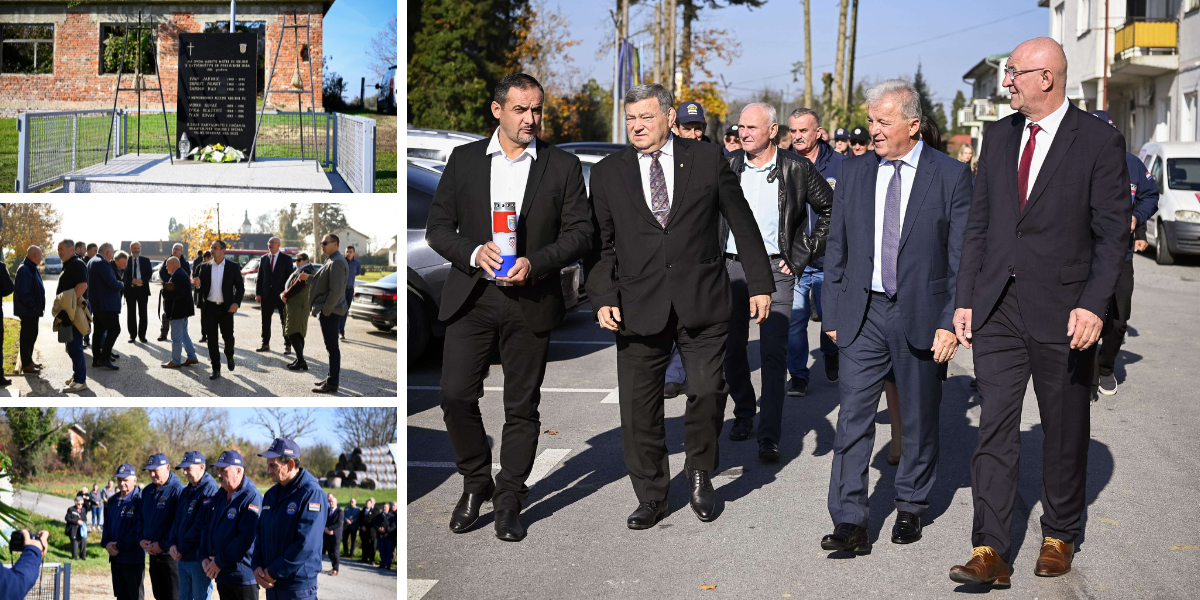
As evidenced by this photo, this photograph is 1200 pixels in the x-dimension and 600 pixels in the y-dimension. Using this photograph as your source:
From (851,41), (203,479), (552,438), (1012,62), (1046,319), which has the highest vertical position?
(851,41)

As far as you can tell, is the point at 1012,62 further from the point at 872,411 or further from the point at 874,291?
the point at 872,411

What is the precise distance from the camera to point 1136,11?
1503 inches

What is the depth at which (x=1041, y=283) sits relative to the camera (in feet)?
14.7

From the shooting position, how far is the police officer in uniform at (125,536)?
410 centimetres

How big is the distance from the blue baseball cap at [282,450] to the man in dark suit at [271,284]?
0.33 meters

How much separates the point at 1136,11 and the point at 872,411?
126 feet

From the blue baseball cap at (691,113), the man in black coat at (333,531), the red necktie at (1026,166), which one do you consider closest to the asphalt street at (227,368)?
the man in black coat at (333,531)

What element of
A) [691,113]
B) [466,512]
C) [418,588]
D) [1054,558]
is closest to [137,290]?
[418,588]

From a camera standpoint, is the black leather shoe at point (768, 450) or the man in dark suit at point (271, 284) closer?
the man in dark suit at point (271, 284)

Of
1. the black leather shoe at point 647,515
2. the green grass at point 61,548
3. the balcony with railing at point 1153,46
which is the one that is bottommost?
the black leather shoe at point 647,515

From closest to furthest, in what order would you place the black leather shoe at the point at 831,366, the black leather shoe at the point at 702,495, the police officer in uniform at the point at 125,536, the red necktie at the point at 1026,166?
the police officer in uniform at the point at 125,536
the red necktie at the point at 1026,166
the black leather shoe at the point at 702,495
the black leather shoe at the point at 831,366

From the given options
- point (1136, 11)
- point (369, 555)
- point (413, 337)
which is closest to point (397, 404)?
point (369, 555)

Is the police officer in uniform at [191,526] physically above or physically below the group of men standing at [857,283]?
below

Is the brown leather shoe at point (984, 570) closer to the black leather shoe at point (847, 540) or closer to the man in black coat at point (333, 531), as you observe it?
the black leather shoe at point (847, 540)
